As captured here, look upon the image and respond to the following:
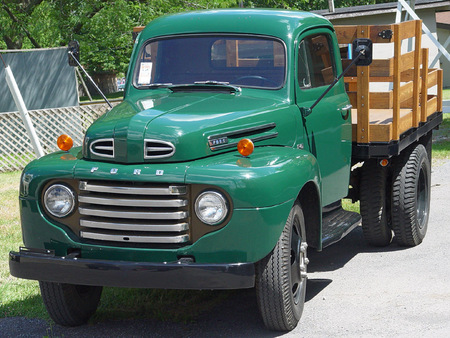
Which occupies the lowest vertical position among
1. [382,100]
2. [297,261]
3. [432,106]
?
[297,261]

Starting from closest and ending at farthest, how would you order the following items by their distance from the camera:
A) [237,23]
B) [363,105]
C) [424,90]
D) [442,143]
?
1. [237,23]
2. [363,105]
3. [424,90]
4. [442,143]

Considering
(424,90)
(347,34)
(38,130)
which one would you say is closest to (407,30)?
(347,34)

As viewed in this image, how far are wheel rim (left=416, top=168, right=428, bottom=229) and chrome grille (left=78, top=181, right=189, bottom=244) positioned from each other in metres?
3.87

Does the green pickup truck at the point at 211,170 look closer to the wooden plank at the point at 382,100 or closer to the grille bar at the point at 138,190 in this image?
the grille bar at the point at 138,190

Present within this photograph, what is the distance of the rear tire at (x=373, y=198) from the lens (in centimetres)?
711

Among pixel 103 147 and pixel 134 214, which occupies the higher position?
pixel 103 147

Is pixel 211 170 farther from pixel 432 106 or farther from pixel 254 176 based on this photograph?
pixel 432 106

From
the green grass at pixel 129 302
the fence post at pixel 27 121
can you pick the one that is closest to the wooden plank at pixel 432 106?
the green grass at pixel 129 302

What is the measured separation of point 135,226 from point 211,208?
490mm

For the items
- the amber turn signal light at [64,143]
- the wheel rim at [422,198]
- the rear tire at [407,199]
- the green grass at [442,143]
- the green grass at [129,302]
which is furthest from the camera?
the green grass at [442,143]

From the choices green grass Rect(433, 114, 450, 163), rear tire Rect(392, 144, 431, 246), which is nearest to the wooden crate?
rear tire Rect(392, 144, 431, 246)

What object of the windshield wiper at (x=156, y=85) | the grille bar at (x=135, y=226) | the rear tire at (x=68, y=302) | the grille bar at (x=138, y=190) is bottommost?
the rear tire at (x=68, y=302)

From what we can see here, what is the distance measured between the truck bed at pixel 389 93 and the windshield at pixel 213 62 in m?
1.22

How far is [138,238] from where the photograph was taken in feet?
15.2
